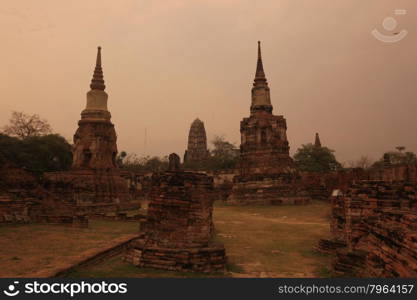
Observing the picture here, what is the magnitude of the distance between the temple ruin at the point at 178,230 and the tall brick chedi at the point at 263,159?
608 inches

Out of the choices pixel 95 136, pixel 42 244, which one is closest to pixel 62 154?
pixel 95 136

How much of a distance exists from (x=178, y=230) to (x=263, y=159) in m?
17.3

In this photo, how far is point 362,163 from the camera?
2005 inches

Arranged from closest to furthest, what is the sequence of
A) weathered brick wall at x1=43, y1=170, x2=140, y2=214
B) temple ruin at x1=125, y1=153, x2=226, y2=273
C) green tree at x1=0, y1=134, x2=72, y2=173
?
temple ruin at x1=125, y1=153, x2=226, y2=273, weathered brick wall at x1=43, y1=170, x2=140, y2=214, green tree at x1=0, y1=134, x2=72, y2=173

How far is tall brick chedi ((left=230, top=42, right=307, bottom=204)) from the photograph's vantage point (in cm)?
2208

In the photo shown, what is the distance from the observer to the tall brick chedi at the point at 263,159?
22.1 meters

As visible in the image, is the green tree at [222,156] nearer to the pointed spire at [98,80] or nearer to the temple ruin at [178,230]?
the pointed spire at [98,80]

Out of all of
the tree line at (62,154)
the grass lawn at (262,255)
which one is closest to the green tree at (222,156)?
the tree line at (62,154)

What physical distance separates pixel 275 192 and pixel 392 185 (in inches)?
606

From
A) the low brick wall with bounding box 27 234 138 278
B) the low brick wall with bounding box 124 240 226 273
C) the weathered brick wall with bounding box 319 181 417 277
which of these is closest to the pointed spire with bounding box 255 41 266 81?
the weathered brick wall with bounding box 319 181 417 277

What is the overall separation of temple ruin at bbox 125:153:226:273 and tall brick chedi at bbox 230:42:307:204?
15.4 meters

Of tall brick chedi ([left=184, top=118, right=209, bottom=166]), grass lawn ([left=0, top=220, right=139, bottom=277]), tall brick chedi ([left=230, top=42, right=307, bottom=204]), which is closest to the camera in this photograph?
grass lawn ([left=0, top=220, right=139, bottom=277])

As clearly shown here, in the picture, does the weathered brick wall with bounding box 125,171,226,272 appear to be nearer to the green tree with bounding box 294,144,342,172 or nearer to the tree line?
the tree line

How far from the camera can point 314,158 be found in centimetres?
3859
